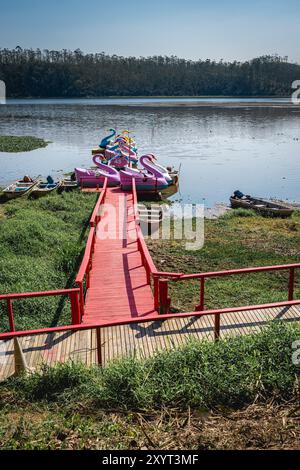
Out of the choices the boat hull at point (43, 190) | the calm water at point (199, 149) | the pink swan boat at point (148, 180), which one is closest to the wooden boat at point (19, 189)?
the boat hull at point (43, 190)

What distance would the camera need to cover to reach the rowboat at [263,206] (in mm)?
22844

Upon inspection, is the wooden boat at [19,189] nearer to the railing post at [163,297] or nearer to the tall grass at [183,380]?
the railing post at [163,297]

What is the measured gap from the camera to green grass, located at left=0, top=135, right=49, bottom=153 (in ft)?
160

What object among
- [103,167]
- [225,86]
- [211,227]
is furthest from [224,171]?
[225,86]

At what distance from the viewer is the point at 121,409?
565 centimetres

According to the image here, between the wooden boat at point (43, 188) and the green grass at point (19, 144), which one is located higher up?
the green grass at point (19, 144)

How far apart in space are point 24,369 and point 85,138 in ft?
184

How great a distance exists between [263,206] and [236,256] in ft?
29.3

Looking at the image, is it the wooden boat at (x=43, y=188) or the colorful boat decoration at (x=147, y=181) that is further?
the colorful boat decoration at (x=147, y=181)

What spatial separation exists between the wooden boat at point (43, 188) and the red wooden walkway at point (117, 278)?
30.8 ft

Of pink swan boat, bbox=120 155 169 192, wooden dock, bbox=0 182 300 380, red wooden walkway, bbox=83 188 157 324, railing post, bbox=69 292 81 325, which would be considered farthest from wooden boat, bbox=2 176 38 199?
railing post, bbox=69 292 81 325

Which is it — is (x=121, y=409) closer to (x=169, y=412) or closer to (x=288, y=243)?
(x=169, y=412)

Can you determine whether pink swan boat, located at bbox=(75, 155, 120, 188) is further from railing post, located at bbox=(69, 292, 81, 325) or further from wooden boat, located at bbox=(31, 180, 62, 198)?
railing post, located at bbox=(69, 292, 81, 325)

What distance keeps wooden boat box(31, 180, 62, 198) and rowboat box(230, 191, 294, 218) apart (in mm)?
10514
